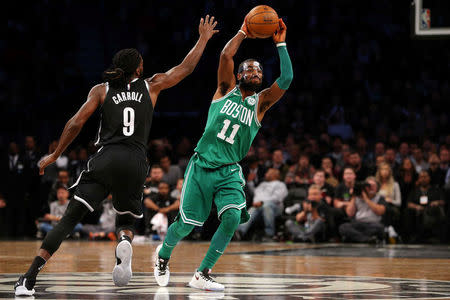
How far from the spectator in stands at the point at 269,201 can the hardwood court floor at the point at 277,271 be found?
256 centimetres

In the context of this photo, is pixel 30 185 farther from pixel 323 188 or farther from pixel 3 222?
pixel 323 188

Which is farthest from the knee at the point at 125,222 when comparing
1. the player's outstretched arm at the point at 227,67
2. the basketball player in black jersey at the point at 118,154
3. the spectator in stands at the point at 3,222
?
the spectator in stands at the point at 3,222

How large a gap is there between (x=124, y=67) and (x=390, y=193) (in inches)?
370

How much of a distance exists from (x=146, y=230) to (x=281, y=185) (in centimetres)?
286

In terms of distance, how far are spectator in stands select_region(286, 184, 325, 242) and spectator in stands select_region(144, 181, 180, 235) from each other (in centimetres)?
231

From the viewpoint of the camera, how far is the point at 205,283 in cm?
605

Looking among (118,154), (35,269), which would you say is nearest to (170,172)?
(118,154)

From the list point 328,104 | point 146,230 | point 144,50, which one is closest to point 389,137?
point 328,104

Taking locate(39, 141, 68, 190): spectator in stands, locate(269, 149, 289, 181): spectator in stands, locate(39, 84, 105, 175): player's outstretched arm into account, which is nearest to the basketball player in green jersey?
locate(39, 84, 105, 175): player's outstretched arm

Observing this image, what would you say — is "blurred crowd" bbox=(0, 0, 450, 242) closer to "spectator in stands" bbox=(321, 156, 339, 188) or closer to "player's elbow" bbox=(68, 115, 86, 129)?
"spectator in stands" bbox=(321, 156, 339, 188)

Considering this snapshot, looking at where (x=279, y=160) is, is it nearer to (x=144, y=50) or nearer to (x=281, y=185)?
(x=281, y=185)

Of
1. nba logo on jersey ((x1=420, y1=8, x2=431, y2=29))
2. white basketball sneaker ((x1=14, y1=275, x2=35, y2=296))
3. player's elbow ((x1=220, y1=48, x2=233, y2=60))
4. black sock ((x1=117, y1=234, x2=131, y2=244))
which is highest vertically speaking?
nba logo on jersey ((x1=420, y1=8, x2=431, y2=29))

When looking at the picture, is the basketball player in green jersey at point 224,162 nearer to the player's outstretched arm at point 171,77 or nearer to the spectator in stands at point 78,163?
the player's outstretched arm at point 171,77

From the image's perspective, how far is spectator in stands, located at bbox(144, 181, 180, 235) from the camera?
1527 centimetres
